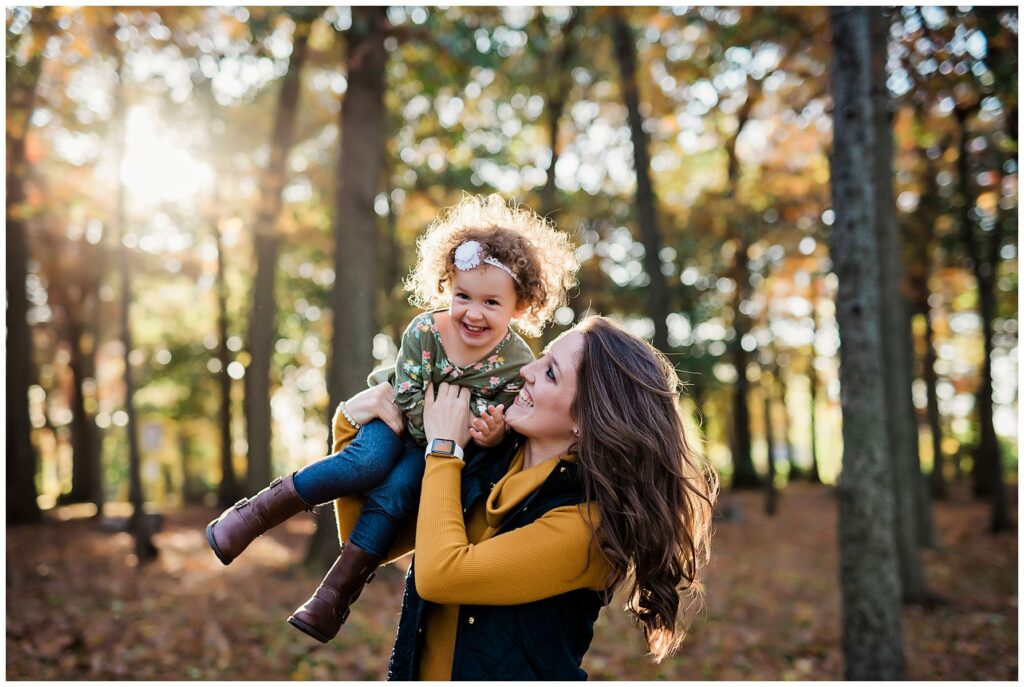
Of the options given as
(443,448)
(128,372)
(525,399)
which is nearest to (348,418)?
(443,448)

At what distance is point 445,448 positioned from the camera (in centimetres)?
233

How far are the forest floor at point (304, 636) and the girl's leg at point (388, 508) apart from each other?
327cm

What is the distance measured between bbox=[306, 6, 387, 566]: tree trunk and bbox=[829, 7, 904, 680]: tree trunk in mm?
4442

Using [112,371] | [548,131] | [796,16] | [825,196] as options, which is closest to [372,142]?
[796,16]

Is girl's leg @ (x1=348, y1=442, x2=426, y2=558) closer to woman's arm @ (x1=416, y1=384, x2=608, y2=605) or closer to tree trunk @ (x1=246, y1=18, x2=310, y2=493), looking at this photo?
woman's arm @ (x1=416, y1=384, x2=608, y2=605)

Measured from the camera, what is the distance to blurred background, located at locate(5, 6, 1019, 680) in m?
7.97

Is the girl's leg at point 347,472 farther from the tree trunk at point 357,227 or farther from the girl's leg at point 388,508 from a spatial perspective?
the tree trunk at point 357,227

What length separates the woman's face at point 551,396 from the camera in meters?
2.35

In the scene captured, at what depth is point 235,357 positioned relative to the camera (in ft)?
63.6

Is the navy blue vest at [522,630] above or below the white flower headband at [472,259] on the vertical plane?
below

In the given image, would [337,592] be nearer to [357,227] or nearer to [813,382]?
[357,227]

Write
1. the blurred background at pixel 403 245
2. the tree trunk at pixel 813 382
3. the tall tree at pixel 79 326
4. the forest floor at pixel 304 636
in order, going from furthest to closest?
the tree trunk at pixel 813 382 → the tall tree at pixel 79 326 → the blurred background at pixel 403 245 → the forest floor at pixel 304 636

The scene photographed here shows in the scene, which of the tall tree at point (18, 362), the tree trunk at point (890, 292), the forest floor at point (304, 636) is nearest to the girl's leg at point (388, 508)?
the forest floor at point (304, 636)

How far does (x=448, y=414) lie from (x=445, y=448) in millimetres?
144
